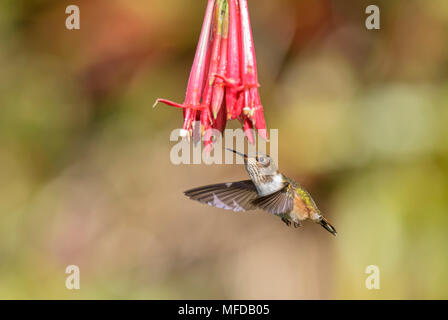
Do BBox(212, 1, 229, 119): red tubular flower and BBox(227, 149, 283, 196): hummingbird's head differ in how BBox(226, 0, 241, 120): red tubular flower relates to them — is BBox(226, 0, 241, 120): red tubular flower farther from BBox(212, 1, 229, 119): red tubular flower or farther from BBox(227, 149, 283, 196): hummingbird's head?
BBox(227, 149, 283, 196): hummingbird's head

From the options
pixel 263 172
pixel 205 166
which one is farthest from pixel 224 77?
pixel 205 166

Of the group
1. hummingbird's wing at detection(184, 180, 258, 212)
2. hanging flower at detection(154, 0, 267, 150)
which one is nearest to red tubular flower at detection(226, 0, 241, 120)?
hanging flower at detection(154, 0, 267, 150)

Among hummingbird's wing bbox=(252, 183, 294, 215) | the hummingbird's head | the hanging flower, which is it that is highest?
the hanging flower

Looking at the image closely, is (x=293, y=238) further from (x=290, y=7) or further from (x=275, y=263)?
(x=290, y=7)

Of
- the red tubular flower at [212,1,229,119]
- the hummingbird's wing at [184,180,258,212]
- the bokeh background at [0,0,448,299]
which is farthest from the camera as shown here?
the bokeh background at [0,0,448,299]

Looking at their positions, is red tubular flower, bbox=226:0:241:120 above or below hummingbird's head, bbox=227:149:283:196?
above

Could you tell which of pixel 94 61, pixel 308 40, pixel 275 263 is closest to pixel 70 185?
pixel 94 61

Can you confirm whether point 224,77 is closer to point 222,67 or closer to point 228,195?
point 222,67
